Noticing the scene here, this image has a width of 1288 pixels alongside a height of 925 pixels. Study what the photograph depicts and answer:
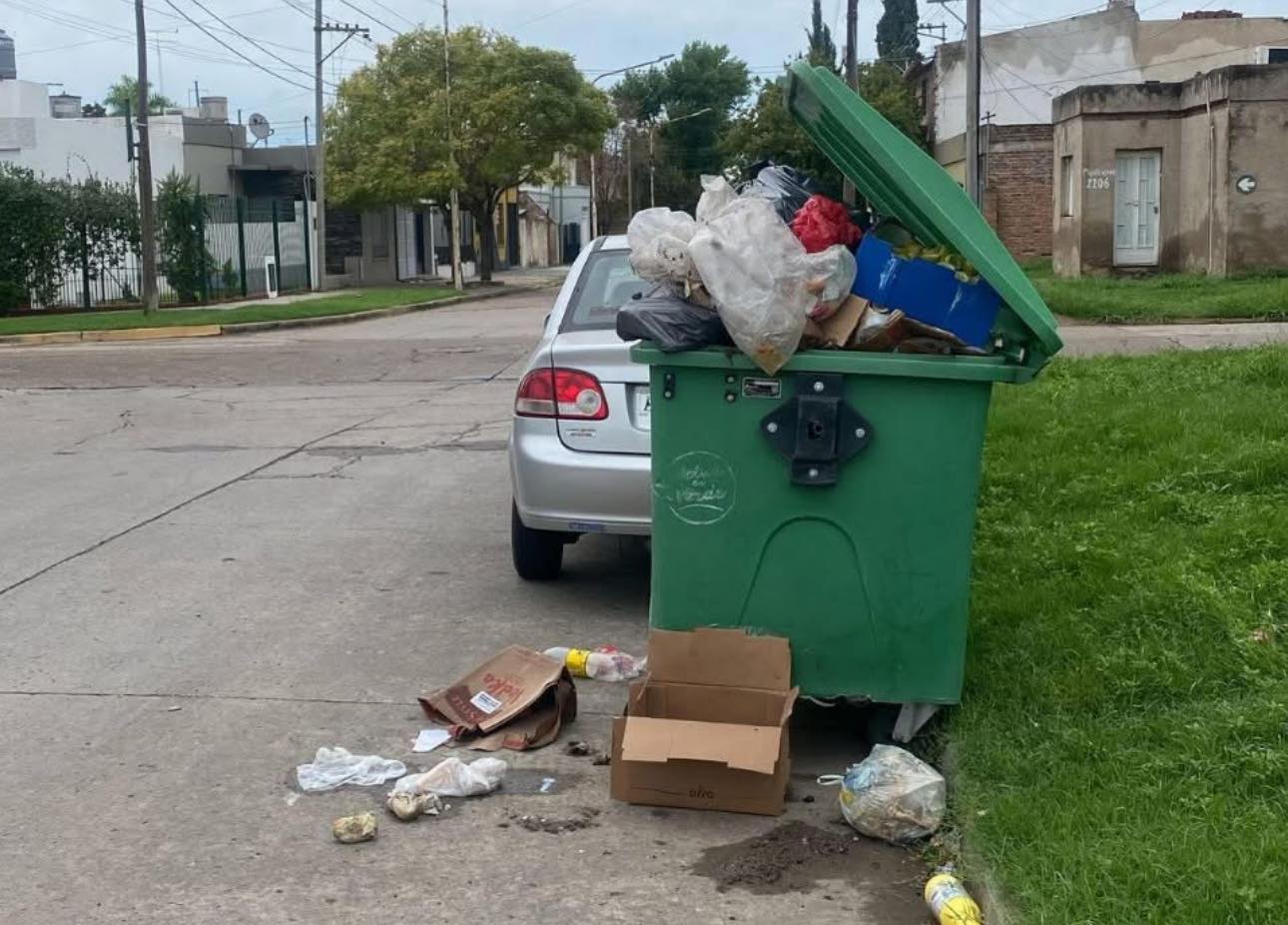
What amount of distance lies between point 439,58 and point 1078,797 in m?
43.9

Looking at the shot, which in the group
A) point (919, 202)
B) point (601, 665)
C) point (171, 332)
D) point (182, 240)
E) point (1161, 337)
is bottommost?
point (601, 665)

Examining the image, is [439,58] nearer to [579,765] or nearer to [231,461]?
[231,461]

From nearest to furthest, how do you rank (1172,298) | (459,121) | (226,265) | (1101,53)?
(1172,298) → (226,265) → (1101,53) → (459,121)

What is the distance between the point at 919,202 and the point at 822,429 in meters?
0.73

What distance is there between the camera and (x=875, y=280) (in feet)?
15.3

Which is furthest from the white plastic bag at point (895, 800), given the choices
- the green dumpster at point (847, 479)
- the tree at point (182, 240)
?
the tree at point (182, 240)

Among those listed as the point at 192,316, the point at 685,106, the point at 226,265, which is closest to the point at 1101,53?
the point at 226,265

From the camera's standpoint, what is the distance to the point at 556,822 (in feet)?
14.6

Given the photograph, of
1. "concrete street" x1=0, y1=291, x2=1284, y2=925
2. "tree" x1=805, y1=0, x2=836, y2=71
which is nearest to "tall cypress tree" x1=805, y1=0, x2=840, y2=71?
"tree" x1=805, y1=0, x2=836, y2=71

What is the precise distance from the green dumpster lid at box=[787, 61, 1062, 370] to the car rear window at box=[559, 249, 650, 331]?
2.50 m

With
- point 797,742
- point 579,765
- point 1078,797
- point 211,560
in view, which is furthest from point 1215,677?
point 211,560

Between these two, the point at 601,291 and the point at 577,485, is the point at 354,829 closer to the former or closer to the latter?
the point at 577,485

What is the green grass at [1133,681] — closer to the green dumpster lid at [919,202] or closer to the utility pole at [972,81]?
the green dumpster lid at [919,202]

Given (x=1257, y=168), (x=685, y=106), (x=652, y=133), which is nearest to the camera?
(x=1257, y=168)
